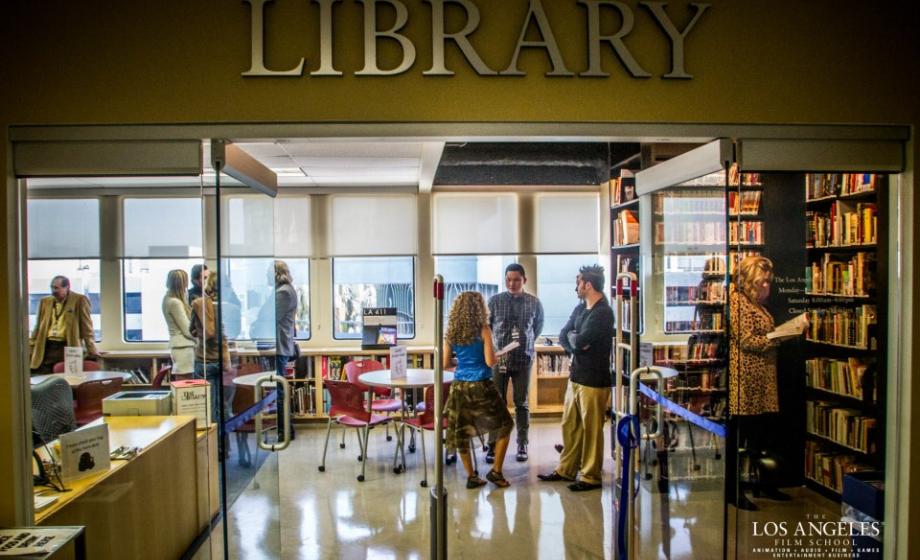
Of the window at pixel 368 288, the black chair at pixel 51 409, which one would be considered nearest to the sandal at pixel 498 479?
the window at pixel 368 288

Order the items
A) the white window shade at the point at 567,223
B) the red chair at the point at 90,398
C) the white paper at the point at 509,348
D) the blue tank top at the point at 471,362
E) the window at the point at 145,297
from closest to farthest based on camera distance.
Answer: the blue tank top at the point at 471,362 → the red chair at the point at 90,398 → the white paper at the point at 509,348 → the window at the point at 145,297 → the white window shade at the point at 567,223

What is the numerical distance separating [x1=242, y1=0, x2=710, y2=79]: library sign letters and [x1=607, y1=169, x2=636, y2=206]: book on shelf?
342 cm

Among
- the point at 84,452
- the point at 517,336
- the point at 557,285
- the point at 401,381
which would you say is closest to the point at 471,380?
the point at 401,381

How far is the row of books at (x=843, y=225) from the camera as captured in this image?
337cm

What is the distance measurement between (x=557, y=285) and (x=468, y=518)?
431 cm

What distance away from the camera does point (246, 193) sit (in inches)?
131

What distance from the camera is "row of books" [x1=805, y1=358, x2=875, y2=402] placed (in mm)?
3724

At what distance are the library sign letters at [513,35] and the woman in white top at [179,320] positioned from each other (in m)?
4.01

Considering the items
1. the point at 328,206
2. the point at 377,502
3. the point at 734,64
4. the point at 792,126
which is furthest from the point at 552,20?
the point at 328,206

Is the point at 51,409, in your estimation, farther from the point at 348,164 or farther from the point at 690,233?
the point at 690,233

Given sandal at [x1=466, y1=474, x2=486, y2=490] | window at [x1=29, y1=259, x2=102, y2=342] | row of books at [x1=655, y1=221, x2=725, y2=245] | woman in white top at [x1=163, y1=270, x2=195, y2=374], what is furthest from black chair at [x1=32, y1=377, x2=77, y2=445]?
row of books at [x1=655, y1=221, x2=725, y2=245]

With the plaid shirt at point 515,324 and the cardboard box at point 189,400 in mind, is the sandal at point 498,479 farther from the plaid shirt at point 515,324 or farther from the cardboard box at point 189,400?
the cardboard box at point 189,400

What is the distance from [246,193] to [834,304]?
143 inches

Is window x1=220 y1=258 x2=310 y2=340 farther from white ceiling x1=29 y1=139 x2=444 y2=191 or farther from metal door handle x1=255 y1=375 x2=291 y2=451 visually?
white ceiling x1=29 y1=139 x2=444 y2=191
